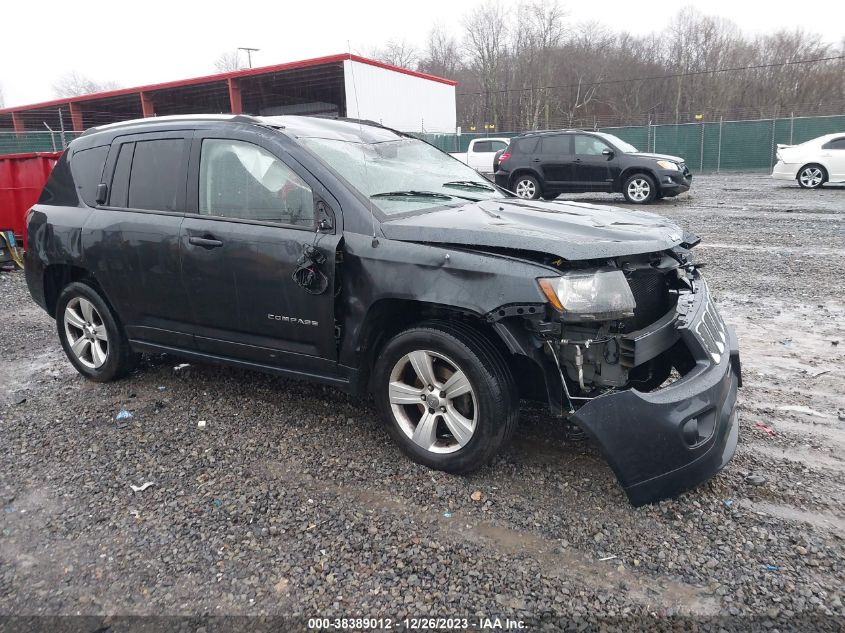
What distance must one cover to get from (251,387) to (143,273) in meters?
1.10

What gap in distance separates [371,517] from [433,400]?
0.65 meters

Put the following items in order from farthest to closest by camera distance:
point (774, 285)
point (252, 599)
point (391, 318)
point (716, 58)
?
point (716, 58)
point (774, 285)
point (391, 318)
point (252, 599)

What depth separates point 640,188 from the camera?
15328 mm

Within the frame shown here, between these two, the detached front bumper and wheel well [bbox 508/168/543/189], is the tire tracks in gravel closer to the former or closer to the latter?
the detached front bumper

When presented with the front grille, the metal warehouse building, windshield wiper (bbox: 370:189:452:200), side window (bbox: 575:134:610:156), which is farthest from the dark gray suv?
the front grille

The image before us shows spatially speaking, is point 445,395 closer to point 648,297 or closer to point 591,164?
point 648,297

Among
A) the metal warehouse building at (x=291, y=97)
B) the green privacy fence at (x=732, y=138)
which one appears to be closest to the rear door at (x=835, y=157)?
the green privacy fence at (x=732, y=138)

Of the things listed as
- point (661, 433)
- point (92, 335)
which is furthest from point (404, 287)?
point (92, 335)

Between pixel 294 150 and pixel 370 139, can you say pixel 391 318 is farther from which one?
pixel 370 139

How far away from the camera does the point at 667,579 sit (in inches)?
98.7

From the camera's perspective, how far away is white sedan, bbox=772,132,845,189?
683 inches

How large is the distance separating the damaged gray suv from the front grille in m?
0.01

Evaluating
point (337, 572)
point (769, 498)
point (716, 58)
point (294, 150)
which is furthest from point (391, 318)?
point (716, 58)

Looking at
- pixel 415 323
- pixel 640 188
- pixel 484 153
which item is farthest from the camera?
pixel 484 153
